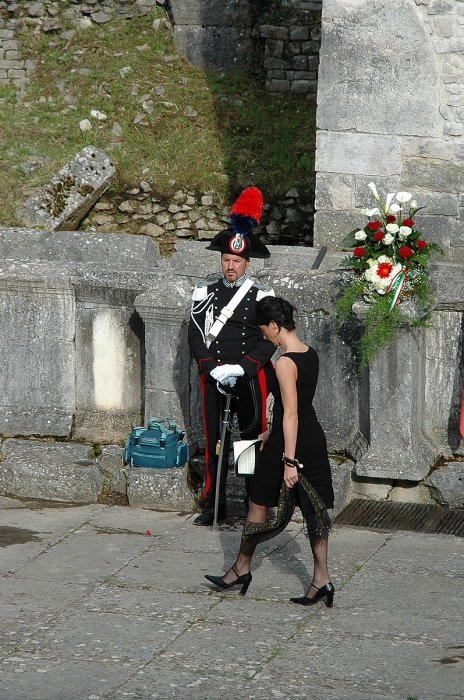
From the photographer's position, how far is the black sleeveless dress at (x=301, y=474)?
17.3ft

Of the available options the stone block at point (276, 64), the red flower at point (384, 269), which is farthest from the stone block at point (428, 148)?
the stone block at point (276, 64)

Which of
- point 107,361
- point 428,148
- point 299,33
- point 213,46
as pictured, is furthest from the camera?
point 213,46

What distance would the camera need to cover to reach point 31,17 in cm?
1472

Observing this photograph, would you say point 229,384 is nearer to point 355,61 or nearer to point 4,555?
point 4,555

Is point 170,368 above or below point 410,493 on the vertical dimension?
above

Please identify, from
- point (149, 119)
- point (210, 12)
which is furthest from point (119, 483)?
point (210, 12)

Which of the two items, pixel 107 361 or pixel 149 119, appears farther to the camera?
pixel 149 119

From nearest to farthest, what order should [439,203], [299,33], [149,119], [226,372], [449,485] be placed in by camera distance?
[226,372], [449,485], [439,203], [149,119], [299,33]

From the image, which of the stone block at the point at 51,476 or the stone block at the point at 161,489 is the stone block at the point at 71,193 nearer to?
the stone block at the point at 51,476

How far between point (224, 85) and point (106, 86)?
1603 mm

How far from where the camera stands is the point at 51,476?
6.91 m

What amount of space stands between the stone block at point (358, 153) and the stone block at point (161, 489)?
11.9 feet

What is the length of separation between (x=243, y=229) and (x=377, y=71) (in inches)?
126

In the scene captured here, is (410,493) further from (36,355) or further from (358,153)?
(358,153)
